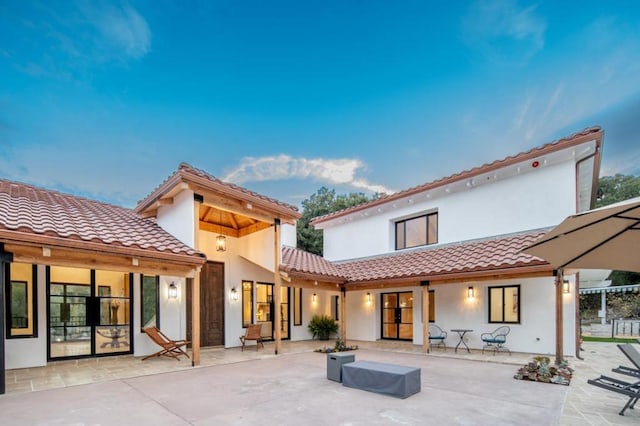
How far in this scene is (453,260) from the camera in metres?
10.6

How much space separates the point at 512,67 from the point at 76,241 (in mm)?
14686

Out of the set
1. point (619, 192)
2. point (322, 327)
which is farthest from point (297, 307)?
point (619, 192)

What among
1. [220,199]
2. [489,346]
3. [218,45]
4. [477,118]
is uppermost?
[218,45]

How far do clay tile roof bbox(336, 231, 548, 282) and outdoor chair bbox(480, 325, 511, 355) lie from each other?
250cm

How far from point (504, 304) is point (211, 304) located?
9491 millimetres

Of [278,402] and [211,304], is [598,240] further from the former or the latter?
[211,304]

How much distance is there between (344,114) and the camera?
619 inches

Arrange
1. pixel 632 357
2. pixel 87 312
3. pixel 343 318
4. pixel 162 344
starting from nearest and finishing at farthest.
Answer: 1. pixel 632 357
2. pixel 162 344
3. pixel 87 312
4. pixel 343 318

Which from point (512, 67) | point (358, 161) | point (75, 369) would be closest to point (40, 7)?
point (75, 369)

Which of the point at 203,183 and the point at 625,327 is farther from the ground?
the point at 203,183

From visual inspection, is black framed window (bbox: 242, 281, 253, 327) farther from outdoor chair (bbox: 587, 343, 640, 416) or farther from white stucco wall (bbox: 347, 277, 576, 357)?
outdoor chair (bbox: 587, 343, 640, 416)

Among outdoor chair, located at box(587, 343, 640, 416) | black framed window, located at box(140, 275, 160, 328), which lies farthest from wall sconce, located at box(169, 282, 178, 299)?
outdoor chair, located at box(587, 343, 640, 416)

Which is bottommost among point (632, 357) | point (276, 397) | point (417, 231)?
point (276, 397)

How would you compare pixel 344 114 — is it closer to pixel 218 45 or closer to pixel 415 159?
pixel 415 159
